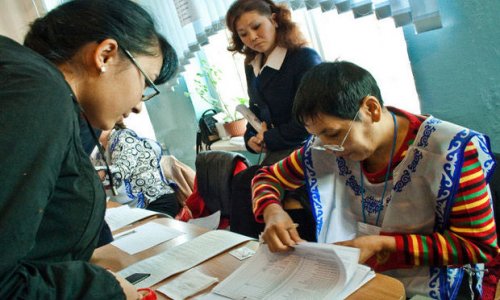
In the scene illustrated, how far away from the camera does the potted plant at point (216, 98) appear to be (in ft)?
9.70

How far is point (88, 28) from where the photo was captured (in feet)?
2.53

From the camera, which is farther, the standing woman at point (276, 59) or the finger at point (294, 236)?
the standing woman at point (276, 59)

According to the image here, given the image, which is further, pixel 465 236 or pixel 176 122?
pixel 176 122

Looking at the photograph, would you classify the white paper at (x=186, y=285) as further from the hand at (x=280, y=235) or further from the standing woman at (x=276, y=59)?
the standing woman at (x=276, y=59)

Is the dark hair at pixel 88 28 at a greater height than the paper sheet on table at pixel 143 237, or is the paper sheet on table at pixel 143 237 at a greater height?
the dark hair at pixel 88 28

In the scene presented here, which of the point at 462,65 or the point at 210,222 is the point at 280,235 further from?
the point at 462,65

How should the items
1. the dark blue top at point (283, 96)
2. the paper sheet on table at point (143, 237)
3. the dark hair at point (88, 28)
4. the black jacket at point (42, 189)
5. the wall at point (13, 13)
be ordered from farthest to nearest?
the wall at point (13, 13) → the dark blue top at point (283, 96) → the paper sheet on table at point (143, 237) → the dark hair at point (88, 28) → the black jacket at point (42, 189)

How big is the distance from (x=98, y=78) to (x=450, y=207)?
0.85 meters

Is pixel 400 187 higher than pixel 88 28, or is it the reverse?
pixel 88 28

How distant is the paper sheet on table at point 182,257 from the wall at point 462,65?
98 centimetres

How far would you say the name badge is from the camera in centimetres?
124

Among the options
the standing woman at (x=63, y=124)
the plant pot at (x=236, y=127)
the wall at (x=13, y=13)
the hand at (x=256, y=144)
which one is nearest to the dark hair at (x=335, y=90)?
the standing woman at (x=63, y=124)

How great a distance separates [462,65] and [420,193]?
72 cm

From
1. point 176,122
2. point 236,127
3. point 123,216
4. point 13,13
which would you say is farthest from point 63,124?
point 13,13
